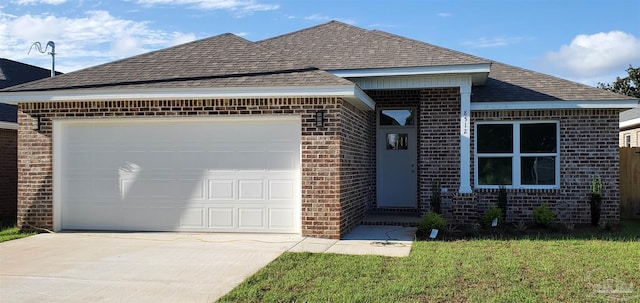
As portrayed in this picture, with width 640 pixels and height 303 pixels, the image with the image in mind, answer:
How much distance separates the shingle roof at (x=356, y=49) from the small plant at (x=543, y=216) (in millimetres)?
3179

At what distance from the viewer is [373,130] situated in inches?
536

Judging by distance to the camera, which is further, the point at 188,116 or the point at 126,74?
the point at 126,74

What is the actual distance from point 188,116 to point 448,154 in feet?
18.4

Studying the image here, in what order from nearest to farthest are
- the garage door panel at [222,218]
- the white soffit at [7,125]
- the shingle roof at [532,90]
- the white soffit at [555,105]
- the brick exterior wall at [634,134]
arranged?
the garage door panel at [222,218], the white soffit at [555,105], the shingle roof at [532,90], the white soffit at [7,125], the brick exterior wall at [634,134]

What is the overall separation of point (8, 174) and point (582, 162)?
45.1ft

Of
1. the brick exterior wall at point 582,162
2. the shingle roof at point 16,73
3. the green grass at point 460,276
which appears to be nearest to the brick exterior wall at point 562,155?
the brick exterior wall at point 582,162

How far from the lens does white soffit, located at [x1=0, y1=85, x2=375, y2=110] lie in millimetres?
9703

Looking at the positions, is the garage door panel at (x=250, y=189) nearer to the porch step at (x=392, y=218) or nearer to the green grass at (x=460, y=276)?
the green grass at (x=460, y=276)

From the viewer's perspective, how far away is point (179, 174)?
10727 millimetres

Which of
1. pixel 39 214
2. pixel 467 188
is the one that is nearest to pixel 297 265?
pixel 467 188

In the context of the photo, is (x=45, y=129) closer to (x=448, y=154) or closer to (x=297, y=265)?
(x=297, y=265)

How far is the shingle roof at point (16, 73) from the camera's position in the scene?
1697 cm

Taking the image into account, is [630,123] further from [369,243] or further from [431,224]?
[369,243]

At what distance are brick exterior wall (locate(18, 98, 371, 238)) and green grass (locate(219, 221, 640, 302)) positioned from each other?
1675 mm
